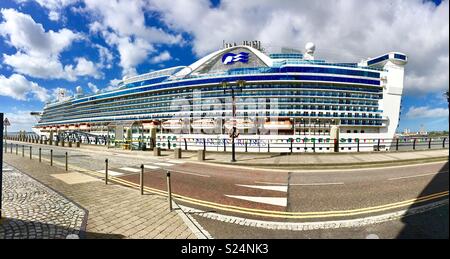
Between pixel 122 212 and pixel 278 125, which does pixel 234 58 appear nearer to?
pixel 278 125

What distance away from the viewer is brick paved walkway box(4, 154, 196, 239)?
157 inches

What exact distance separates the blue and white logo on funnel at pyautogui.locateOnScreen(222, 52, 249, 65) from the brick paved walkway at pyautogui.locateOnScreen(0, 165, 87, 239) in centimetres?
7699

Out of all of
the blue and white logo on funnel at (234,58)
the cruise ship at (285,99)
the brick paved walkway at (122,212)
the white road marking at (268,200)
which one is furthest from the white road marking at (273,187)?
the blue and white logo on funnel at (234,58)

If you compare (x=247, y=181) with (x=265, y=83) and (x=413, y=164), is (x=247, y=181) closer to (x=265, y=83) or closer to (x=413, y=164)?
(x=413, y=164)

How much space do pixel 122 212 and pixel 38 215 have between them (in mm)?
1753

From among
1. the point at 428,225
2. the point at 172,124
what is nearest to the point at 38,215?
the point at 428,225

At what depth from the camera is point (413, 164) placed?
473 inches

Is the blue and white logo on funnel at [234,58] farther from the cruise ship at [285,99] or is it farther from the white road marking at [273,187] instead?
the white road marking at [273,187]

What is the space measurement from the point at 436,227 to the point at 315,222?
2.24m

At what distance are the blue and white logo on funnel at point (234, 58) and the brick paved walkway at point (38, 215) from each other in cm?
7699

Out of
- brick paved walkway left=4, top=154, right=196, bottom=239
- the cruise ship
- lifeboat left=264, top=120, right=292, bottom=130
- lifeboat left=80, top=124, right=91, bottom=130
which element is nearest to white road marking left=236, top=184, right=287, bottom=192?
brick paved walkway left=4, top=154, right=196, bottom=239

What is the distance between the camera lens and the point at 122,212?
4977 millimetres

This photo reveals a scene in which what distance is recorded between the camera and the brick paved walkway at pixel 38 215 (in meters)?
3.84
